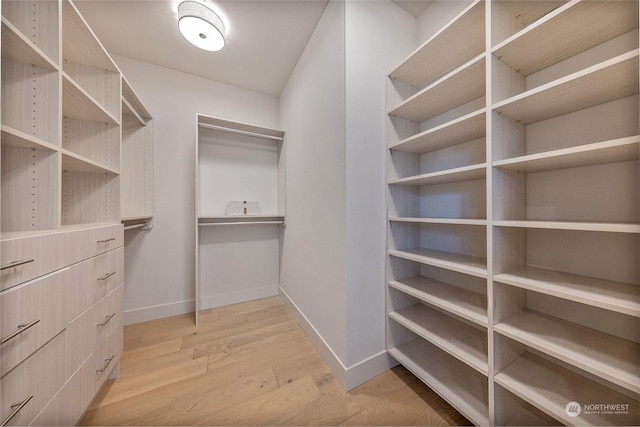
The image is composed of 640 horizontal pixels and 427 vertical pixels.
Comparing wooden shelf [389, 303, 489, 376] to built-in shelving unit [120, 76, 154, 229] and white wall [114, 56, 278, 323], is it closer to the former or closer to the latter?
white wall [114, 56, 278, 323]

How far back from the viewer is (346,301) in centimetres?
121

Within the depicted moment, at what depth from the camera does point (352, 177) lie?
1.23 m

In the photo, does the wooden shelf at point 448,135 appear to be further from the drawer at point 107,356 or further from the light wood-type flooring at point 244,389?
the drawer at point 107,356

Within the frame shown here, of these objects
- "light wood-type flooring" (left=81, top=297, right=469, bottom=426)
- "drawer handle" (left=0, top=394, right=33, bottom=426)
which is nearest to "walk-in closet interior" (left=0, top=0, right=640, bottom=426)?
"drawer handle" (left=0, top=394, right=33, bottom=426)

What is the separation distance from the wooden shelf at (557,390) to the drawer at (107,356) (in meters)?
1.82

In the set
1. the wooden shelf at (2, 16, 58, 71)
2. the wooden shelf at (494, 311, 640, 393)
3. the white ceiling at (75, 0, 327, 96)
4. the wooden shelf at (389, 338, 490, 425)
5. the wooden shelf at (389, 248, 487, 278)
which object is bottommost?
the wooden shelf at (389, 338, 490, 425)

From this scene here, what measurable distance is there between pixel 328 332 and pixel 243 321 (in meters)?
0.92

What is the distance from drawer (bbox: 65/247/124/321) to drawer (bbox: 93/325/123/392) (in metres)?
0.27

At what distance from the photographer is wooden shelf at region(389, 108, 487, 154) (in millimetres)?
956

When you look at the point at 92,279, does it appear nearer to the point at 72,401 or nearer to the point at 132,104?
the point at 72,401

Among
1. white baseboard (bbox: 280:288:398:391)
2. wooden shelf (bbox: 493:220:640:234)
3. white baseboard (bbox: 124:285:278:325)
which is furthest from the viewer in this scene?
white baseboard (bbox: 124:285:278:325)

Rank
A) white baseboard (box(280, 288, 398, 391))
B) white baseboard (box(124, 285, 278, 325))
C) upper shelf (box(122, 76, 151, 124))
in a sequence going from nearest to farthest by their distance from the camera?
white baseboard (box(280, 288, 398, 391)) < upper shelf (box(122, 76, 151, 124)) < white baseboard (box(124, 285, 278, 325))

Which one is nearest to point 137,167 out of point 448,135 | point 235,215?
point 235,215

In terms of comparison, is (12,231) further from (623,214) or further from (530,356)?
(623,214)
